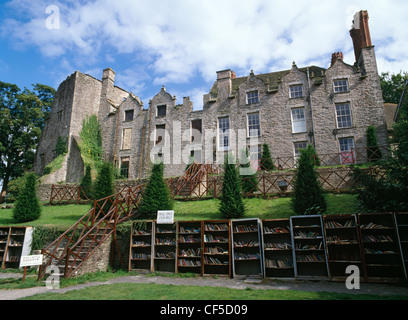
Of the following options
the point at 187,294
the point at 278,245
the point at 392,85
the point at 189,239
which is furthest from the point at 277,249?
the point at 392,85

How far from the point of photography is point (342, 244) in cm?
941

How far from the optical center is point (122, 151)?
28.2 metres

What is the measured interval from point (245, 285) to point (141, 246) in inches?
189

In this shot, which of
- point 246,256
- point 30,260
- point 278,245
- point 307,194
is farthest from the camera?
point 307,194

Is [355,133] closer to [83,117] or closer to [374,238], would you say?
[374,238]

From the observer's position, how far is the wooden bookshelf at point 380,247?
8836mm

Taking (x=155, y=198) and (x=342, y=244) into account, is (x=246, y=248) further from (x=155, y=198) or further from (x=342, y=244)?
(x=155, y=198)

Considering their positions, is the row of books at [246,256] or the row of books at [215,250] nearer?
the row of books at [246,256]

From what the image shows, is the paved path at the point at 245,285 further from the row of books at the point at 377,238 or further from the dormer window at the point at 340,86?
the dormer window at the point at 340,86

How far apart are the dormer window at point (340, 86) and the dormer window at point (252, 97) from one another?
6409 millimetres

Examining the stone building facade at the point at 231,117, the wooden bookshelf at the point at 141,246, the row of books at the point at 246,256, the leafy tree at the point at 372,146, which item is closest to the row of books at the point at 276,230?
the row of books at the point at 246,256

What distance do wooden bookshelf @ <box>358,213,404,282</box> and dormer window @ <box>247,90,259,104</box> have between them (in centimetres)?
1717

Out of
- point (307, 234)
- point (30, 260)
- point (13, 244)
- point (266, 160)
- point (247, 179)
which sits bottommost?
point (30, 260)

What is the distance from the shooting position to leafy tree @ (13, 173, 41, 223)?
16469 millimetres
